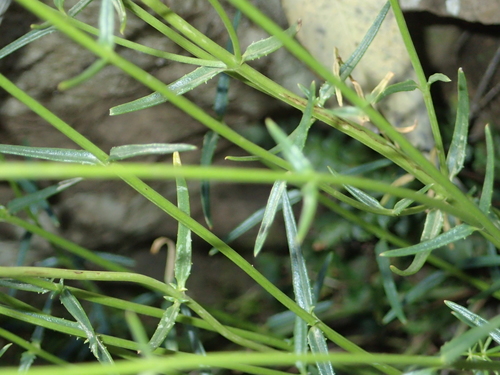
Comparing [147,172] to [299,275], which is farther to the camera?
[299,275]

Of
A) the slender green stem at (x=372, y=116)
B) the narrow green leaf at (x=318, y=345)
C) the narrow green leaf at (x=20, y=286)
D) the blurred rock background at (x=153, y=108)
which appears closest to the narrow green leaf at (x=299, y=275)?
the narrow green leaf at (x=318, y=345)

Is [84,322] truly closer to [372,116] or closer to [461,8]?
[372,116]

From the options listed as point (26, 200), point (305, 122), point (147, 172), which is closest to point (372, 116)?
point (305, 122)

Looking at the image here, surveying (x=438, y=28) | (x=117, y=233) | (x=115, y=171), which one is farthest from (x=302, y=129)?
(x=117, y=233)

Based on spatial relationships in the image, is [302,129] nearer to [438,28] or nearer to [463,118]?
[463,118]

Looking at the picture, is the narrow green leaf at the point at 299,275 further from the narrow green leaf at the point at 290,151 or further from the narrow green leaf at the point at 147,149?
the narrow green leaf at the point at 290,151

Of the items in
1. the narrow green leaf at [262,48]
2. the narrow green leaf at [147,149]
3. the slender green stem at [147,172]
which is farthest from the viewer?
the narrow green leaf at [262,48]

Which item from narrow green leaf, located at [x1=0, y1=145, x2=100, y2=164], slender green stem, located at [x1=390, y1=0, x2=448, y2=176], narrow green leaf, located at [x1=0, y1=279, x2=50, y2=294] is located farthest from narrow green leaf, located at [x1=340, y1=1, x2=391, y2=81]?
narrow green leaf, located at [x1=0, y1=279, x2=50, y2=294]

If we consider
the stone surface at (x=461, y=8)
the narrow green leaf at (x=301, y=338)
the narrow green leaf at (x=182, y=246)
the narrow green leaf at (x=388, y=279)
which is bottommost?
the narrow green leaf at (x=388, y=279)
